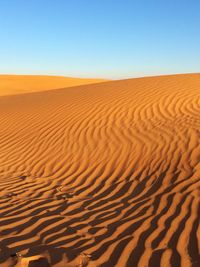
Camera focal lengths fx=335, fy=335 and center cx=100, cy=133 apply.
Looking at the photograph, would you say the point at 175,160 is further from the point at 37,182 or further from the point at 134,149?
the point at 37,182

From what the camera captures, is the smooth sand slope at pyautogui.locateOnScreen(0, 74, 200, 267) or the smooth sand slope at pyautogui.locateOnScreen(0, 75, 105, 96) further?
the smooth sand slope at pyautogui.locateOnScreen(0, 75, 105, 96)

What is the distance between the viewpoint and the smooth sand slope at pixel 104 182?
12.4 feet

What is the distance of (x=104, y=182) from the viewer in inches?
257

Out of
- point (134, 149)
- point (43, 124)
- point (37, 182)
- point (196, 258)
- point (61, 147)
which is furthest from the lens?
point (43, 124)

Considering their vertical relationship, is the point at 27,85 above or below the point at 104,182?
above

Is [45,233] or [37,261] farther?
[45,233]

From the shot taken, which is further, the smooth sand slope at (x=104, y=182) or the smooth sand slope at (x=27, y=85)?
the smooth sand slope at (x=27, y=85)

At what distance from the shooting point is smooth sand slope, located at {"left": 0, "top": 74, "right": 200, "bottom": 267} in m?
3.78

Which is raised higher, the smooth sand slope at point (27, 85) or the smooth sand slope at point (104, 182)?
the smooth sand slope at point (27, 85)

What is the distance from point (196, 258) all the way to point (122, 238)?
0.93 metres

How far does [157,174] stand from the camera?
20.7ft

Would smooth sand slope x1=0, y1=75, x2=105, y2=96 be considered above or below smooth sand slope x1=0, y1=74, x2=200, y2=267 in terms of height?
above

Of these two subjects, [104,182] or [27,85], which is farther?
[27,85]

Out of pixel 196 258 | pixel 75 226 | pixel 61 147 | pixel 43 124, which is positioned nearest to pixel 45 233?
pixel 75 226
